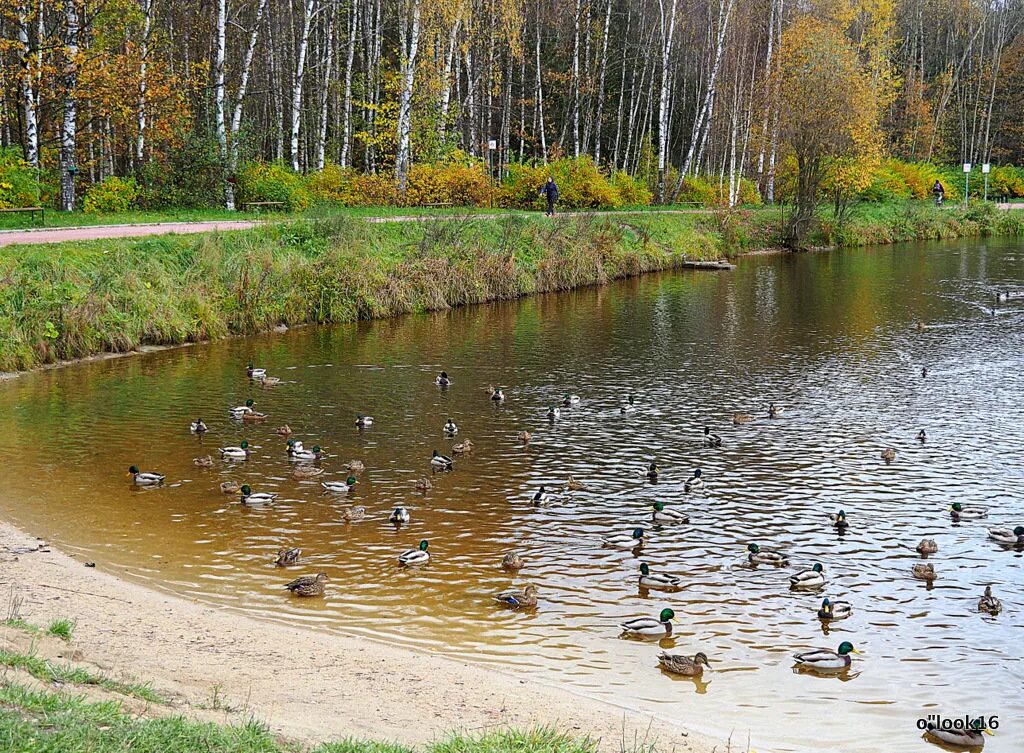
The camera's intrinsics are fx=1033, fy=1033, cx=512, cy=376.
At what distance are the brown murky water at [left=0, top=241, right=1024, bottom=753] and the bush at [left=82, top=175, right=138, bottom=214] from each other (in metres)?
13.6

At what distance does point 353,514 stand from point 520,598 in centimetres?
404

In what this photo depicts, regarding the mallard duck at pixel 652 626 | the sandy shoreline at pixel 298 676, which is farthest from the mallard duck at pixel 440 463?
the mallard duck at pixel 652 626

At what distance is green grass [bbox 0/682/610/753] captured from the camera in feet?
23.1

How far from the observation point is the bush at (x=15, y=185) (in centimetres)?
3728

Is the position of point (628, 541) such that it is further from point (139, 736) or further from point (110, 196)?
point (110, 196)

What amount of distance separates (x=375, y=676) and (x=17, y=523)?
24.8 ft

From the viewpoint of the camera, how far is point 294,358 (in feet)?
93.0

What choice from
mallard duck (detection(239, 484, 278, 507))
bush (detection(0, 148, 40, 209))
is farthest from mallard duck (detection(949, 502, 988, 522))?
bush (detection(0, 148, 40, 209))

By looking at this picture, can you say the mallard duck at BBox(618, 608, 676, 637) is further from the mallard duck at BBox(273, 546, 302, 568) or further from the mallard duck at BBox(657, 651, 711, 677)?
the mallard duck at BBox(273, 546, 302, 568)

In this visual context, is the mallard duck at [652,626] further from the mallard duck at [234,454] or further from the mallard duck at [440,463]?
the mallard duck at [234,454]

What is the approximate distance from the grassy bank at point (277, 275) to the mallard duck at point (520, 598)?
1779 cm

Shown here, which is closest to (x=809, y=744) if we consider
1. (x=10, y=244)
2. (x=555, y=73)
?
(x=10, y=244)

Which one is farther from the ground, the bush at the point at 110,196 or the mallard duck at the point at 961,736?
the bush at the point at 110,196

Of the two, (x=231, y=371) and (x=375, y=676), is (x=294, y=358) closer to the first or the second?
(x=231, y=371)
